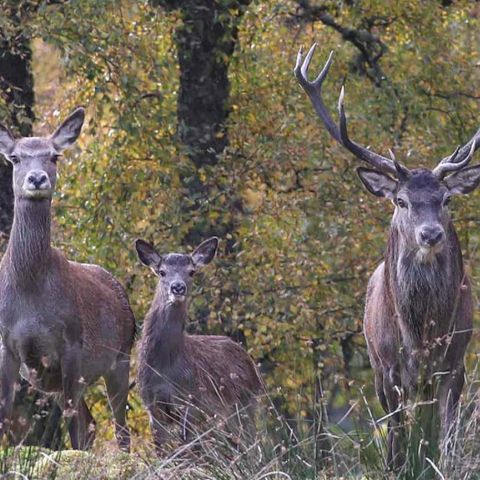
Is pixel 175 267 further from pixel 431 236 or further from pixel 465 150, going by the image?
pixel 431 236

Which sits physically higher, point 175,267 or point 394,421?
point 175,267

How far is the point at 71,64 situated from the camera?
1294 cm

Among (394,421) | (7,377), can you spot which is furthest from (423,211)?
(7,377)

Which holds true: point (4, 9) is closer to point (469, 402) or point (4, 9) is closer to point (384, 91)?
point (384, 91)

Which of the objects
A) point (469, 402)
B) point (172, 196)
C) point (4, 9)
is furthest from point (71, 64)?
point (469, 402)

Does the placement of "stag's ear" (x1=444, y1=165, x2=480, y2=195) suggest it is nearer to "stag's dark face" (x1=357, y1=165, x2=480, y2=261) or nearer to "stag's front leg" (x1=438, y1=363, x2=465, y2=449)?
"stag's dark face" (x1=357, y1=165, x2=480, y2=261)

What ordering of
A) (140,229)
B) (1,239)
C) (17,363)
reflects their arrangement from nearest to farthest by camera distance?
(17,363)
(1,239)
(140,229)

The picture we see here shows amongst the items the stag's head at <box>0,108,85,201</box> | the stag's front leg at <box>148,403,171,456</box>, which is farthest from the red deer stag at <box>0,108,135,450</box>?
the stag's front leg at <box>148,403,171,456</box>

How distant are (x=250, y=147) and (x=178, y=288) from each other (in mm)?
5191

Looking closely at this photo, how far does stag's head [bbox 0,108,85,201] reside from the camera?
9.65 metres

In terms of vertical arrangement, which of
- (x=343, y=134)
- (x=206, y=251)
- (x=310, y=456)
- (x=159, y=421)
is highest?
(x=343, y=134)

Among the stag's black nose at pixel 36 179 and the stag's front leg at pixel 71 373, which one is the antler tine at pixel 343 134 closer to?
the stag's black nose at pixel 36 179

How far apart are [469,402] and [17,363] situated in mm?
3188

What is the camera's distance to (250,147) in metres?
15.4
